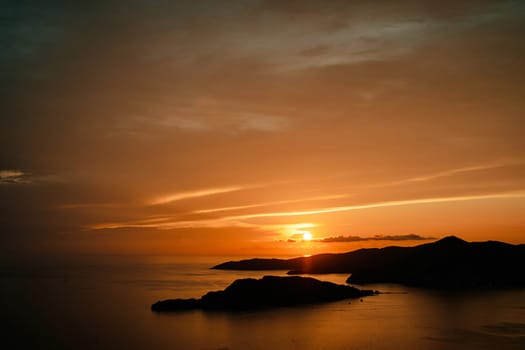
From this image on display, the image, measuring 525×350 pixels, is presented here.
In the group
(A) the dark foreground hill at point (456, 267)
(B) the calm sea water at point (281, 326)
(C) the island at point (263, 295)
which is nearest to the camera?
(B) the calm sea water at point (281, 326)

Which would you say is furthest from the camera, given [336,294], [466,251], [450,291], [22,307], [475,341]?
[466,251]

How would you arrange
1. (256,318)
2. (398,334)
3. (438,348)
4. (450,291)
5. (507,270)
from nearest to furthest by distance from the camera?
(438,348), (398,334), (256,318), (450,291), (507,270)

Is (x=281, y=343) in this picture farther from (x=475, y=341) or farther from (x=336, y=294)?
(x=336, y=294)

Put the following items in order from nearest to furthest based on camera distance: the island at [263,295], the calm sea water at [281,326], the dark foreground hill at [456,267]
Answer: the calm sea water at [281,326] → the island at [263,295] → the dark foreground hill at [456,267]

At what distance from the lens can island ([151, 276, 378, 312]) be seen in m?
97.4

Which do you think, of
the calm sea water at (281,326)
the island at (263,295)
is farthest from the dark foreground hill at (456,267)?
the island at (263,295)

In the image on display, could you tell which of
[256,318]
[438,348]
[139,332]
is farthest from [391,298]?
[139,332]

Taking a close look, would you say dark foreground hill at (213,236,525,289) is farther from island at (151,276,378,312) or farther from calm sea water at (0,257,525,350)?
island at (151,276,378,312)

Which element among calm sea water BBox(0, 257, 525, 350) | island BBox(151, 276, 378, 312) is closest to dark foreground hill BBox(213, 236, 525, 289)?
calm sea water BBox(0, 257, 525, 350)

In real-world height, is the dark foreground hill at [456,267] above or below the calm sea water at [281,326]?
above

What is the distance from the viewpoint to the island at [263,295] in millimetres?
97375

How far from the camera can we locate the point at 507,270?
520 feet

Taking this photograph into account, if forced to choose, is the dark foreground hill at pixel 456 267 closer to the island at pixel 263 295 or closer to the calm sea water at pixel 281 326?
the calm sea water at pixel 281 326

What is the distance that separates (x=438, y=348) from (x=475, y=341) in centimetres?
785
